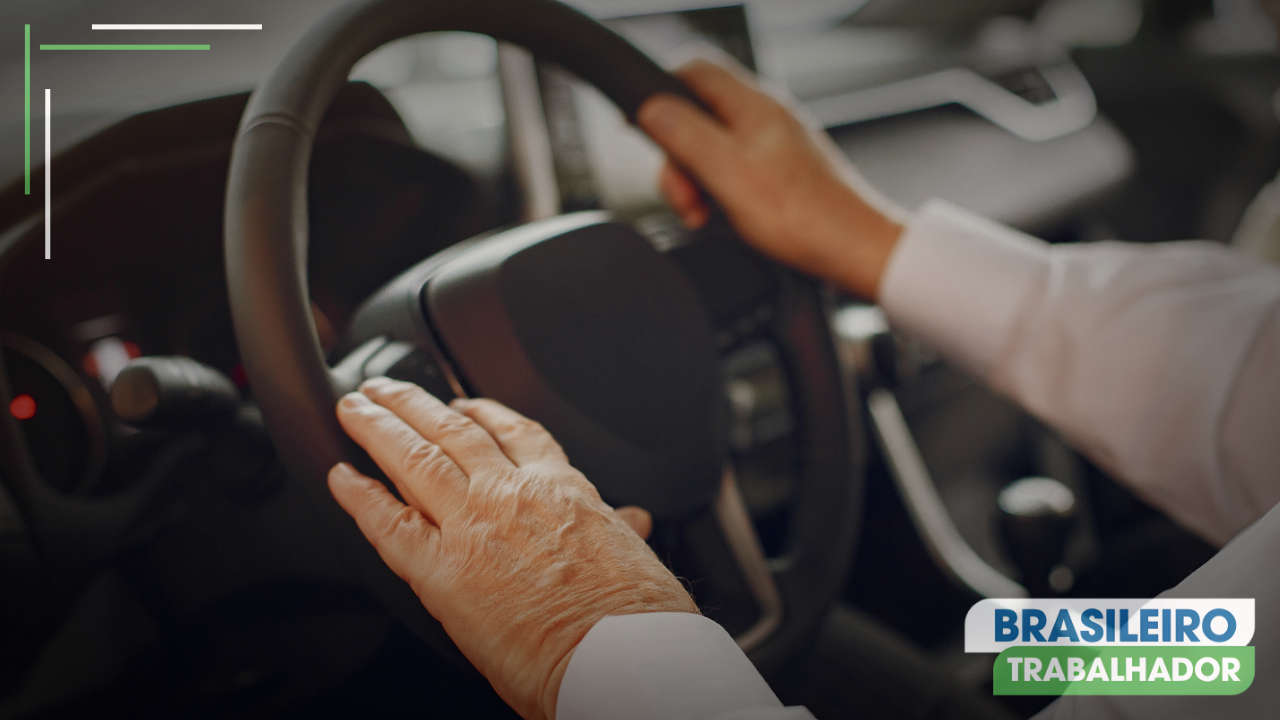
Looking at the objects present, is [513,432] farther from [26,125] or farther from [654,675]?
[26,125]

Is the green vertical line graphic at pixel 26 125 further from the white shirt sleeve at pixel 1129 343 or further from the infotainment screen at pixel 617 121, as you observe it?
the white shirt sleeve at pixel 1129 343

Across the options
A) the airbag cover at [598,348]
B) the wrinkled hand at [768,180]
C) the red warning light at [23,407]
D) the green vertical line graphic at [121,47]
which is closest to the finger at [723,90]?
the wrinkled hand at [768,180]

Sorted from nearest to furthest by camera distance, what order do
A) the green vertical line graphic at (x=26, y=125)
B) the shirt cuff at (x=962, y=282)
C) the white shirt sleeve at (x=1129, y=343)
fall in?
1. the green vertical line graphic at (x=26, y=125)
2. the white shirt sleeve at (x=1129, y=343)
3. the shirt cuff at (x=962, y=282)

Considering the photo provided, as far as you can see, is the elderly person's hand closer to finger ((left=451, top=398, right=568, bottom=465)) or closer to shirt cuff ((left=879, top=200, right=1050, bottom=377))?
finger ((left=451, top=398, right=568, bottom=465))

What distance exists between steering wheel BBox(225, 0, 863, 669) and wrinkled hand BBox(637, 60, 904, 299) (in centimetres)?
2

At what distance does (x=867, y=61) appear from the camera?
1068 mm

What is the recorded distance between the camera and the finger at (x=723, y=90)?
634 mm

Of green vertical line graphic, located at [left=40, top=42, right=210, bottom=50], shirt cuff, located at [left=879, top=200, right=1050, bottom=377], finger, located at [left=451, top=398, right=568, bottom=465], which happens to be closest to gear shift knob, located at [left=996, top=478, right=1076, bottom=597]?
shirt cuff, located at [left=879, top=200, right=1050, bottom=377]

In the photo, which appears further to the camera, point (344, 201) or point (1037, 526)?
point (1037, 526)

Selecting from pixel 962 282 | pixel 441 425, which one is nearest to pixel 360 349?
pixel 441 425

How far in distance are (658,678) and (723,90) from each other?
0.45m

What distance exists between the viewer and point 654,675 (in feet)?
1.12

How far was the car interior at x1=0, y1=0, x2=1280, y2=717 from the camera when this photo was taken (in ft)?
1.36

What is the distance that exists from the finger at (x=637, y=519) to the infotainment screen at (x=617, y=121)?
31cm
